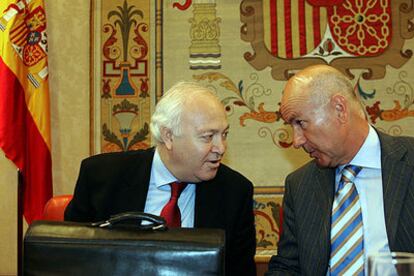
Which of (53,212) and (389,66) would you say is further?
(389,66)

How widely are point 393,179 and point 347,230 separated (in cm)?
28

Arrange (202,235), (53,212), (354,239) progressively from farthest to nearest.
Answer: (53,212) < (354,239) < (202,235)

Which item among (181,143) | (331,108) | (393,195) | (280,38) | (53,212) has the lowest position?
(53,212)

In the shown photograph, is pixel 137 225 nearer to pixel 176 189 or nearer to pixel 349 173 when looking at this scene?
pixel 176 189

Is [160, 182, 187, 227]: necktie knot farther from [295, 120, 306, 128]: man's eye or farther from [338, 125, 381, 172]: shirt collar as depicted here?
[338, 125, 381, 172]: shirt collar

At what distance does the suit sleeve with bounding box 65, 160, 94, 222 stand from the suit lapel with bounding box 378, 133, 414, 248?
4.20 feet

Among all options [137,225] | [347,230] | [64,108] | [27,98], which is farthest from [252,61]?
[137,225]

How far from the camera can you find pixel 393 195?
2.37m

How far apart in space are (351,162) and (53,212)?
1.44 metres

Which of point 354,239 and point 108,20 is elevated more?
point 108,20

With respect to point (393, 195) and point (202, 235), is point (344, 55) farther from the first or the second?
point (202, 235)

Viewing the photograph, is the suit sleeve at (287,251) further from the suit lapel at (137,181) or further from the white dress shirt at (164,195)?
the suit lapel at (137,181)

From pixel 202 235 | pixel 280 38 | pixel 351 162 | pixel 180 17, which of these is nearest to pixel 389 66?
pixel 280 38

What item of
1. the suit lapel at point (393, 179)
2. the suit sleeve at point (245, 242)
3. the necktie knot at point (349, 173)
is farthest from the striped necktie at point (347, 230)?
the suit sleeve at point (245, 242)
